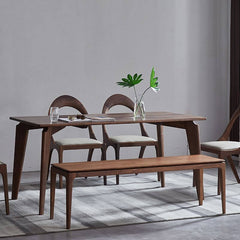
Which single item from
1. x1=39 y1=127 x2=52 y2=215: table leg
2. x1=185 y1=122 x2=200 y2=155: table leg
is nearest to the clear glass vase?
x1=185 y1=122 x2=200 y2=155: table leg

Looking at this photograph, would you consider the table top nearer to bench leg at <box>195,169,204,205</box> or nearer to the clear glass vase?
the clear glass vase

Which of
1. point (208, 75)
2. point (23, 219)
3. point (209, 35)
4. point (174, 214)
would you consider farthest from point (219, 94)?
point (23, 219)

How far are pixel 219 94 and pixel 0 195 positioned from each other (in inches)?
130

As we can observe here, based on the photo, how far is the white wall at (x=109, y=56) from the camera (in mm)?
6219

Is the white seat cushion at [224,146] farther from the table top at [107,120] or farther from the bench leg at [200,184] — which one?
the bench leg at [200,184]

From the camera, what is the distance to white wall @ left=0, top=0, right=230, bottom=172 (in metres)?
6.22

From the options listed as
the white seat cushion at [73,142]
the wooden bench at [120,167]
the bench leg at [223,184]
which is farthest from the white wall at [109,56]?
the bench leg at [223,184]

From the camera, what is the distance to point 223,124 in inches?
288

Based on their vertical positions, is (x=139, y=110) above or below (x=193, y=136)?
above

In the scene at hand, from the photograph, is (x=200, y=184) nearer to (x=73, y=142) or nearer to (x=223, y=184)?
(x=223, y=184)

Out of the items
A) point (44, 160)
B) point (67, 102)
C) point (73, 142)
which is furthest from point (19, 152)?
point (67, 102)

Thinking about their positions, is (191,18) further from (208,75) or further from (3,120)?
(3,120)

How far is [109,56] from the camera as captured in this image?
6637 mm

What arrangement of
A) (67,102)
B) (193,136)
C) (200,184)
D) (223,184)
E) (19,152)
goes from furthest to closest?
(67,102), (193,136), (19,152), (200,184), (223,184)
